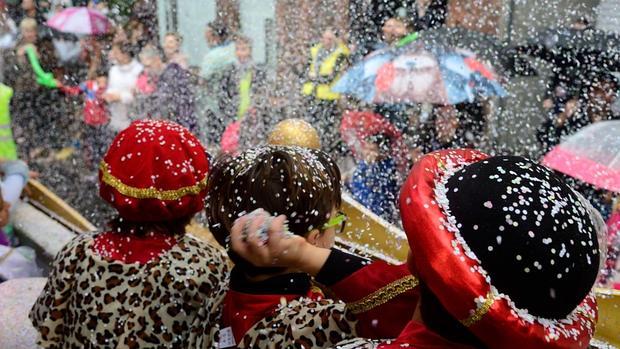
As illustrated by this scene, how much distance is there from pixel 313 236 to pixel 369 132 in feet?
10.1

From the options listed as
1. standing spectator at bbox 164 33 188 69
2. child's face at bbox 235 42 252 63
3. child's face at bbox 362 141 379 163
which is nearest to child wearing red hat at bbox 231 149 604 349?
child's face at bbox 362 141 379 163

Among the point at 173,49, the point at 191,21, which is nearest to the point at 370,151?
the point at 173,49

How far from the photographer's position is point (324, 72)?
20.0ft

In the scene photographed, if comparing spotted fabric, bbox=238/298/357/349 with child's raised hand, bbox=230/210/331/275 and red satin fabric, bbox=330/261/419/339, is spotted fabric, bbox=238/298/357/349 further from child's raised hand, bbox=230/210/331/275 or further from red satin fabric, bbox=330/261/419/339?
child's raised hand, bbox=230/210/331/275

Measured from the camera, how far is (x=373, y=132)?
4.59 metres

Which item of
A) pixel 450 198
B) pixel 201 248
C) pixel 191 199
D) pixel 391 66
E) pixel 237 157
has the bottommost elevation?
pixel 391 66

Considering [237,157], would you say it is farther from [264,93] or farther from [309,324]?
[264,93]

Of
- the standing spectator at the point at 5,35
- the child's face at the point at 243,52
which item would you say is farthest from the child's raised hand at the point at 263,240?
the standing spectator at the point at 5,35

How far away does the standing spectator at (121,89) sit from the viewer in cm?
703

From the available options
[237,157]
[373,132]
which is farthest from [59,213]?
[237,157]

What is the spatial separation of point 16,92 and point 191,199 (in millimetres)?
6655

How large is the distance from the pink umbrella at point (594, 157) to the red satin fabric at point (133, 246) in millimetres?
2000

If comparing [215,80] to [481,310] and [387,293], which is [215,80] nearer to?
[387,293]

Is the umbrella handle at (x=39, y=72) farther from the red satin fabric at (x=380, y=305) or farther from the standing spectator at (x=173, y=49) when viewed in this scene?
the red satin fabric at (x=380, y=305)
